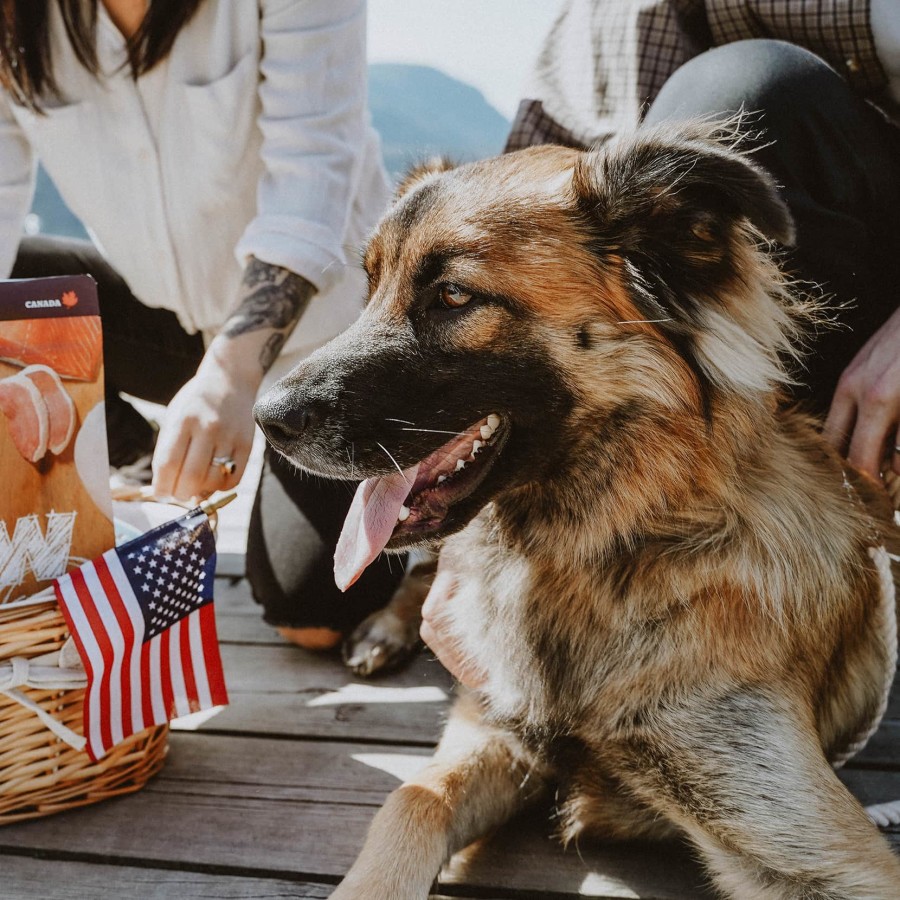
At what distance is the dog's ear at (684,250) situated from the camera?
1.31m

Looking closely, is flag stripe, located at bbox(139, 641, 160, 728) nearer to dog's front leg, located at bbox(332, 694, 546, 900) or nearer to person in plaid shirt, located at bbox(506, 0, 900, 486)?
dog's front leg, located at bbox(332, 694, 546, 900)

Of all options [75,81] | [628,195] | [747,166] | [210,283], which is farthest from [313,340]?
[747,166]

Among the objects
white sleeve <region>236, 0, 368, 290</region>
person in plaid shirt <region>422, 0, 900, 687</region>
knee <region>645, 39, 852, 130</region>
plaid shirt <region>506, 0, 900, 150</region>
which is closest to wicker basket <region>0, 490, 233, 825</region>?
person in plaid shirt <region>422, 0, 900, 687</region>

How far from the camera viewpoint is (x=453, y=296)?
1.42m

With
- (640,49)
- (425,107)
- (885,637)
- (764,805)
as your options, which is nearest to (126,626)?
(764,805)

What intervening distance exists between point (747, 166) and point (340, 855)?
1.33 metres

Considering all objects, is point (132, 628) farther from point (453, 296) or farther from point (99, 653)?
point (453, 296)

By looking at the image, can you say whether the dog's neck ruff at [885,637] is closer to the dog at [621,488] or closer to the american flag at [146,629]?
the dog at [621,488]

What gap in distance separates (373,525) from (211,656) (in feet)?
1.45

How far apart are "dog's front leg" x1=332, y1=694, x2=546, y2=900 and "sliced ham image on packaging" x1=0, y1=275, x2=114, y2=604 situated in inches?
27.5

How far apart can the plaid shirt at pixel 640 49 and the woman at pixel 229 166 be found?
542mm

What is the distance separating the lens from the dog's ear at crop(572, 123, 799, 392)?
1.31 m

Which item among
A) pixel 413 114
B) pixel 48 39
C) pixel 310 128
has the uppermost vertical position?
pixel 48 39

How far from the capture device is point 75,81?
2.31 meters
